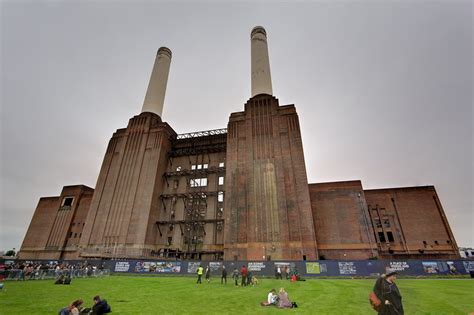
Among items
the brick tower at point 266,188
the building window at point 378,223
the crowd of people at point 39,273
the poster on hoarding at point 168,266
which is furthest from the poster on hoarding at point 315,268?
the building window at point 378,223

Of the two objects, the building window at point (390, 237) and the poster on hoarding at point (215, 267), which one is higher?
the building window at point (390, 237)

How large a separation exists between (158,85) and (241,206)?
43.9m

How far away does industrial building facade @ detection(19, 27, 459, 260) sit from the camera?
143 ft

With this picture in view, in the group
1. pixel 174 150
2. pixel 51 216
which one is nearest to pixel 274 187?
pixel 174 150

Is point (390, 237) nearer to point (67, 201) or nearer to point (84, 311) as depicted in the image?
point (84, 311)

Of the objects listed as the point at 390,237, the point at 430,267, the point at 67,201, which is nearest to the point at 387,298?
the point at 430,267

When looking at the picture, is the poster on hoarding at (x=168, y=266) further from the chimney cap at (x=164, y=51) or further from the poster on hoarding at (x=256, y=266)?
the chimney cap at (x=164, y=51)

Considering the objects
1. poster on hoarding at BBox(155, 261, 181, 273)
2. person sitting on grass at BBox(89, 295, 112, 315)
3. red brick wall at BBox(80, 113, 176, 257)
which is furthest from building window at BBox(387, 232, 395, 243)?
person sitting on grass at BBox(89, 295, 112, 315)

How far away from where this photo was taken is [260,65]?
62812mm

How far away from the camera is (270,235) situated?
41750mm

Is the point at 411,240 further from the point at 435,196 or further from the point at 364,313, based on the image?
the point at 364,313

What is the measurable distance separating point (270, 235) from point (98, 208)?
37.1m

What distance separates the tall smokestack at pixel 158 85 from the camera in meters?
64.8

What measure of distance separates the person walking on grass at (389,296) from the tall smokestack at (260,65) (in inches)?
2184
